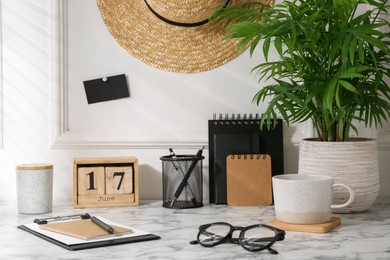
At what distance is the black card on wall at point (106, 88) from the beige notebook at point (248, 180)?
0.39 metres

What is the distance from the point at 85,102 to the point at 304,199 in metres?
0.80

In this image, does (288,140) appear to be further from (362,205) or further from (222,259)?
(222,259)

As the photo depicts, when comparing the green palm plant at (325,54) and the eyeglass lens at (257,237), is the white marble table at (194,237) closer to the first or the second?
the eyeglass lens at (257,237)

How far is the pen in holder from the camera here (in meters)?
1.74

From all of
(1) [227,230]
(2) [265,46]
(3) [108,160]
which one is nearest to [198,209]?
(3) [108,160]

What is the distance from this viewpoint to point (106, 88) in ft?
6.21

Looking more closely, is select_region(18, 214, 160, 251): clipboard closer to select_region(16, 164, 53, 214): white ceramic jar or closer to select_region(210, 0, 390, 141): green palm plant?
select_region(16, 164, 53, 214): white ceramic jar

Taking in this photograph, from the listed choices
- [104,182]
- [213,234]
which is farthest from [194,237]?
[104,182]

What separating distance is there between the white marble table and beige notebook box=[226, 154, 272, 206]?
0.14 feet

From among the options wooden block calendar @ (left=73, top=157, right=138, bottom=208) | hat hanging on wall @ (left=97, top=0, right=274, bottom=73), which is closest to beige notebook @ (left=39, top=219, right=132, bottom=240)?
wooden block calendar @ (left=73, top=157, right=138, bottom=208)

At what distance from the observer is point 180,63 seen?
74.1 inches

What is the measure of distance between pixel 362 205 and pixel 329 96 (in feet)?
1.12

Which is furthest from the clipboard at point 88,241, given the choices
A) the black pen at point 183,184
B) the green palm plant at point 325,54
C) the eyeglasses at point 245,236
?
the green palm plant at point 325,54

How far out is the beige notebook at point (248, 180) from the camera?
1.77 meters
